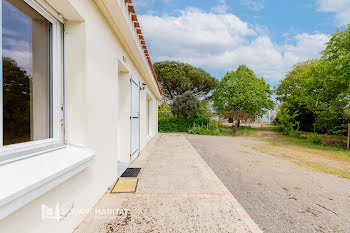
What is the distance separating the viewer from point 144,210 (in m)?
2.37

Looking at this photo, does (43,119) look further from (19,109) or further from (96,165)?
(96,165)

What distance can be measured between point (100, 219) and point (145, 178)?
142 centimetres

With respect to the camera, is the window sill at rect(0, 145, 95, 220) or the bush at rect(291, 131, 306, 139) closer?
the window sill at rect(0, 145, 95, 220)

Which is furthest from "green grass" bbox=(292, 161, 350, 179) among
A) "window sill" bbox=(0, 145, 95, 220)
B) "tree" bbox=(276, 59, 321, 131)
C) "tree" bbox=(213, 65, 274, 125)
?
"tree" bbox=(276, 59, 321, 131)

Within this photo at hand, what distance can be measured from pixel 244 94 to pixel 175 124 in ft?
26.5

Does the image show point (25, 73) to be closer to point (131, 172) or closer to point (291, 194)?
point (131, 172)

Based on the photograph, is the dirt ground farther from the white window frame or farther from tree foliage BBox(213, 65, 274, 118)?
tree foliage BBox(213, 65, 274, 118)

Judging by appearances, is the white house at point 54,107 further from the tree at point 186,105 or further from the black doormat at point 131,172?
the tree at point 186,105

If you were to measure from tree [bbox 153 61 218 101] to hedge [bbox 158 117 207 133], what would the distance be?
816cm

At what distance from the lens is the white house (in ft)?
4.31

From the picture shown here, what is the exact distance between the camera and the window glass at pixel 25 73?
4.53ft

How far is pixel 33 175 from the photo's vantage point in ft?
4.25

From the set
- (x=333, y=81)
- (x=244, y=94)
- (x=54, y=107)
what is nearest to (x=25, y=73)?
(x=54, y=107)

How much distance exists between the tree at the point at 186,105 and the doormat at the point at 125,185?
591 inches
